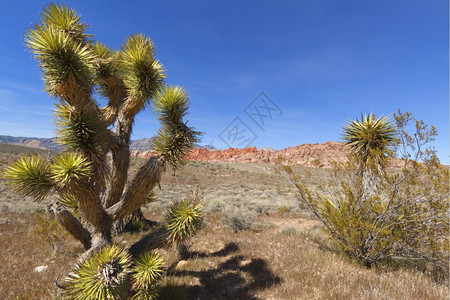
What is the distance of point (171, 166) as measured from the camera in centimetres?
467

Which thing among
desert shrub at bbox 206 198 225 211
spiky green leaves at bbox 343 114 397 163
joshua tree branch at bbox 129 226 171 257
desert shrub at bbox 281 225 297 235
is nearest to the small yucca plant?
spiky green leaves at bbox 343 114 397 163

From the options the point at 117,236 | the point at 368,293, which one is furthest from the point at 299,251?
the point at 117,236

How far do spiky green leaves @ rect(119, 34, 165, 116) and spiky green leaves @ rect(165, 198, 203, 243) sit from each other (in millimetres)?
2416

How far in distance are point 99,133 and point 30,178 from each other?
49.3 inches

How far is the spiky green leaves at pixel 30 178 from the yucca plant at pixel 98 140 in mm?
12

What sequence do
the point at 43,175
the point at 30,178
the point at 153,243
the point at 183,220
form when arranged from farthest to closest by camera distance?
the point at 153,243 → the point at 183,220 → the point at 43,175 → the point at 30,178

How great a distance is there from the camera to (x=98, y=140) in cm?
420

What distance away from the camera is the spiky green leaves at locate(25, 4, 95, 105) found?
3.79m

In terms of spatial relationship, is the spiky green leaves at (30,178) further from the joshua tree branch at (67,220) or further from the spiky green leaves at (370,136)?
the spiky green leaves at (370,136)

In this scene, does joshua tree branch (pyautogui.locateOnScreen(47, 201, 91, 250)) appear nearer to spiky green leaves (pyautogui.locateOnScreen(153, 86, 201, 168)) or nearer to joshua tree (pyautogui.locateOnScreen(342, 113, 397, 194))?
spiky green leaves (pyautogui.locateOnScreen(153, 86, 201, 168))

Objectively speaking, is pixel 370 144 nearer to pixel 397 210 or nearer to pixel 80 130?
pixel 397 210

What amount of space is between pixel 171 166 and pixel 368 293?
484 cm

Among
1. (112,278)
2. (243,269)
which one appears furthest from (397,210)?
(112,278)

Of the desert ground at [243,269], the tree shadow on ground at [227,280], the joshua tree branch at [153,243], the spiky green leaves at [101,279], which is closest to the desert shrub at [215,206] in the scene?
the desert ground at [243,269]
